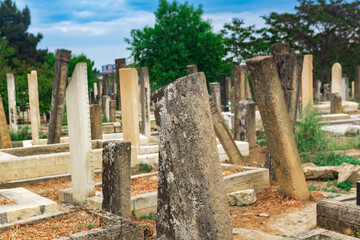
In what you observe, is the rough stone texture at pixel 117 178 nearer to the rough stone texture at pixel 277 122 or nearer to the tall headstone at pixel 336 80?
the rough stone texture at pixel 277 122

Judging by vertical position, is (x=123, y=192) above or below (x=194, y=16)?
below

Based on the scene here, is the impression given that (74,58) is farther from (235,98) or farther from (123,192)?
(123,192)

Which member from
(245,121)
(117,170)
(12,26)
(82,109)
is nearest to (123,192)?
(117,170)

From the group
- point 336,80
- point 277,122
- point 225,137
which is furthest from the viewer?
point 336,80

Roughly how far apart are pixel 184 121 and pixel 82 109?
297 cm

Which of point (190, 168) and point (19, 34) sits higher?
point (19, 34)

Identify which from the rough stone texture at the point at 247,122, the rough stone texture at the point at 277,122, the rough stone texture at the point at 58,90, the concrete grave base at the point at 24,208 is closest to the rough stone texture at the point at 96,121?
the rough stone texture at the point at 58,90

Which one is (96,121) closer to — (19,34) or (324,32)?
(324,32)

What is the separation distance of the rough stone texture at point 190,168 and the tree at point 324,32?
35.4 meters

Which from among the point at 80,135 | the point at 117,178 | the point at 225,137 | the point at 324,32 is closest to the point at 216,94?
A: the point at 225,137

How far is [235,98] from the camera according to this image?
1477cm

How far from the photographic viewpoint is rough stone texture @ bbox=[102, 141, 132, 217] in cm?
497

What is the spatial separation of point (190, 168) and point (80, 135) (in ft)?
9.80

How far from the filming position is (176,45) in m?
31.9
